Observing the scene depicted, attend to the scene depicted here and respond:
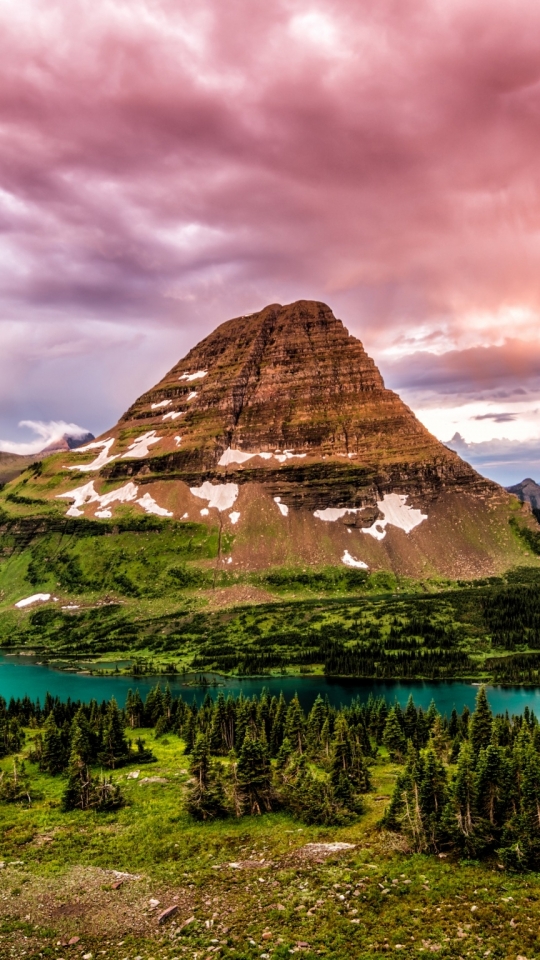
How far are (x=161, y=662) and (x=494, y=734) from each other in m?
140

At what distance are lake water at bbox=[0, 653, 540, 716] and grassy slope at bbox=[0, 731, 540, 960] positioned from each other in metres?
92.9

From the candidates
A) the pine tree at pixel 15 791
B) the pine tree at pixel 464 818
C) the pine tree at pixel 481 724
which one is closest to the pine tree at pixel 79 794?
the pine tree at pixel 15 791

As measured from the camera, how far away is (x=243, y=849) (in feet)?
140

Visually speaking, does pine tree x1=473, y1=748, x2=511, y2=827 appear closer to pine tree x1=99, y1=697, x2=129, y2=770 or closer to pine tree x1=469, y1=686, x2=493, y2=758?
pine tree x1=469, y1=686, x2=493, y2=758

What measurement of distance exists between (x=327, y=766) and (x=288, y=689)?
272 ft

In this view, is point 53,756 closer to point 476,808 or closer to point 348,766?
point 348,766

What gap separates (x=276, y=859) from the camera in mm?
39688

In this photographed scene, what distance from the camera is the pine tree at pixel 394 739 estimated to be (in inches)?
3344

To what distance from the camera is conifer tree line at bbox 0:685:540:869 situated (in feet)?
131

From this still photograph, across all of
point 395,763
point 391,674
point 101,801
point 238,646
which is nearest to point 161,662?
point 238,646

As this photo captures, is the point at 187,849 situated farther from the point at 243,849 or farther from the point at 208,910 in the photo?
the point at 208,910

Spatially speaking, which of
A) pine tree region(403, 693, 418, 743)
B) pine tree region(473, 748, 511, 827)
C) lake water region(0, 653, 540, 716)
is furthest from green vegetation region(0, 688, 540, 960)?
lake water region(0, 653, 540, 716)

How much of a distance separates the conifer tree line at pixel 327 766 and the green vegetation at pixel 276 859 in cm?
20

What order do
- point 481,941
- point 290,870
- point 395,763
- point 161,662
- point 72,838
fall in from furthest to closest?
1. point 161,662
2. point 395,763
3. point 72,838
4. point 290,870
5. point 481,941
